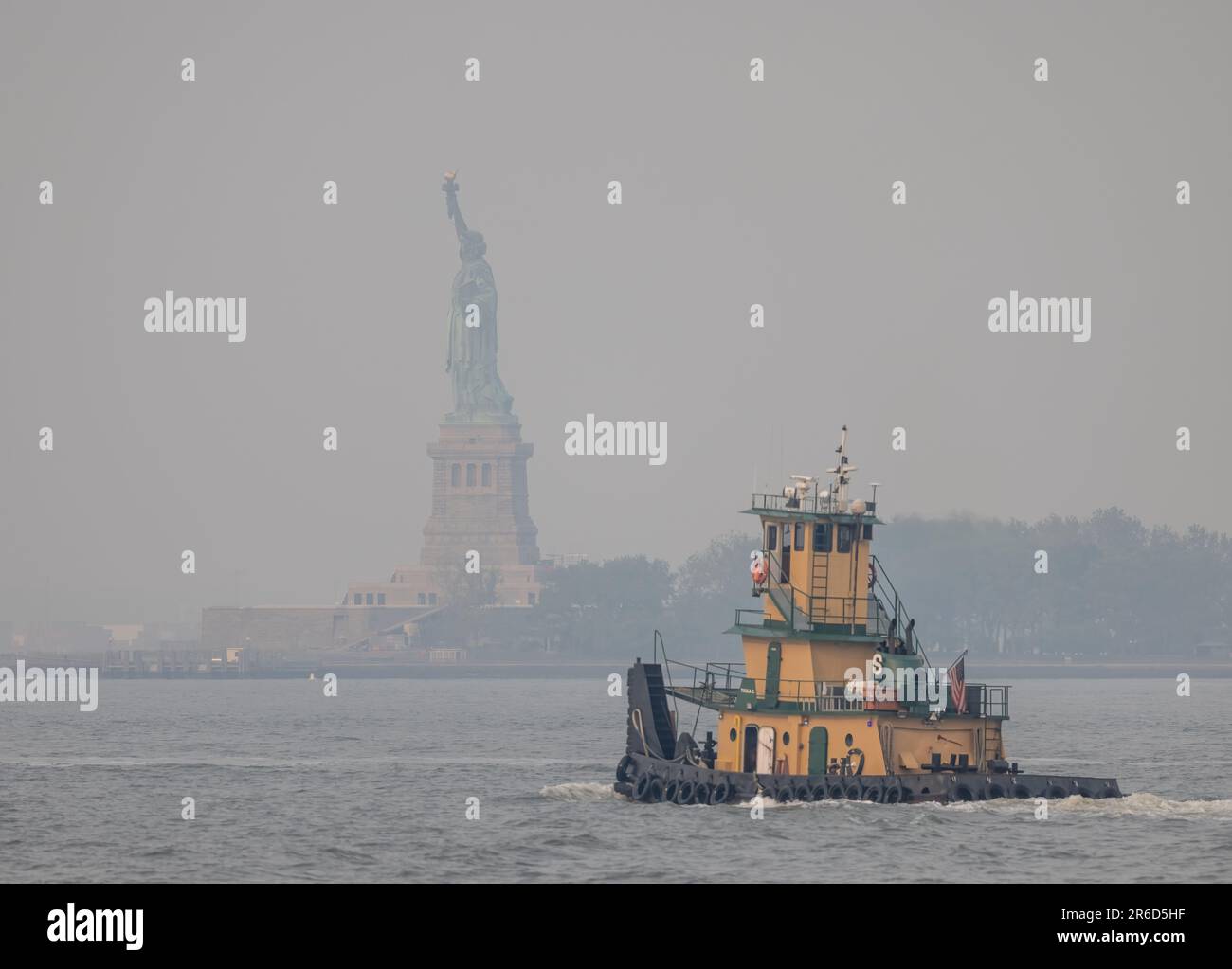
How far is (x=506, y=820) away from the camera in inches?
2625

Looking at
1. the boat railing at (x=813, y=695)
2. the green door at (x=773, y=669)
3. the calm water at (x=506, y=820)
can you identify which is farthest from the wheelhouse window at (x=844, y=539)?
the calm water at (x=506, y=820)

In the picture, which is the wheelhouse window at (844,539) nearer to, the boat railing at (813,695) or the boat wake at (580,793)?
the boat railing at (813,695)

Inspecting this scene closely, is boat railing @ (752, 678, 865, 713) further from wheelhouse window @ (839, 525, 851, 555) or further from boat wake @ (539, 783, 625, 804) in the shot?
boat wake @ (539, 783, 625, 804)

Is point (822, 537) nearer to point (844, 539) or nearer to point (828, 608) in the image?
point (844, 539)

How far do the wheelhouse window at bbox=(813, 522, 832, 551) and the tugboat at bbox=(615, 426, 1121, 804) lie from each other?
0.08ft

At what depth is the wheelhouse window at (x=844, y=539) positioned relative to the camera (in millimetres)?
66562

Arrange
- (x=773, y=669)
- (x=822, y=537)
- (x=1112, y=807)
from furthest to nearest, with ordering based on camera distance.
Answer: (x=822, y=537), (x=773, y=669), (x=1112, y=807)

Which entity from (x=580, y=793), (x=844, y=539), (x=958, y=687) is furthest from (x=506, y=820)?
(x=958, y=687)

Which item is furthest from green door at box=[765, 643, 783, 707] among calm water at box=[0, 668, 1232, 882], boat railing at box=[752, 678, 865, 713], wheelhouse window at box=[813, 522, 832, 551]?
calm water at box=[0, 668, 1232, 882]

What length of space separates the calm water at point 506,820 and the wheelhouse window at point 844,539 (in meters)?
7.18

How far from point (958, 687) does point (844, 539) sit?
5303mm

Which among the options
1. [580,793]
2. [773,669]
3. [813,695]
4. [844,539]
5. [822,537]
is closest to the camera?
[813,695]

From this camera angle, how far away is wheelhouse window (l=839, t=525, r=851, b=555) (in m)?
66.6
